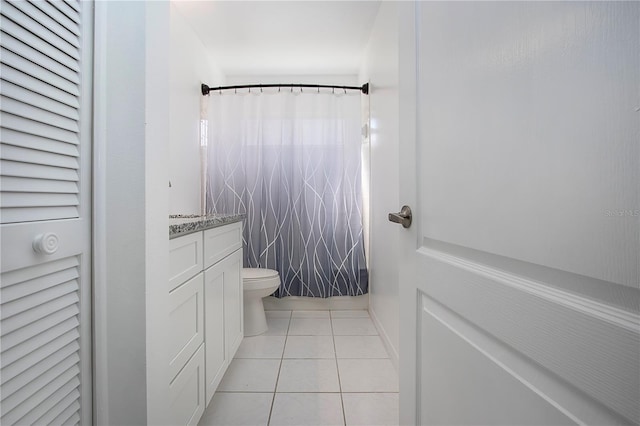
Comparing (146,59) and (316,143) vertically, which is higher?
(316,143)

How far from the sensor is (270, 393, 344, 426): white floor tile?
1412 mm

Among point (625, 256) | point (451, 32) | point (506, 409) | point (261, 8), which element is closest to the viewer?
point (625, 256)

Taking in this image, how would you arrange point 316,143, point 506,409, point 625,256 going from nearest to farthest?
1. point 625,256
2. point 506,409
3. point 316,143

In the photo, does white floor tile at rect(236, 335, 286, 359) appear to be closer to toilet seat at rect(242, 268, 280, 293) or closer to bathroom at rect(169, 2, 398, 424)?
bathroom at rect(169, 2, 398, 424)

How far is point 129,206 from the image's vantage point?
0.82 meters

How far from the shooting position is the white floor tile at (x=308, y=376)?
5.46 feet

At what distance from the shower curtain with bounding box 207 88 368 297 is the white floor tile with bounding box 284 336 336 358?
54cm

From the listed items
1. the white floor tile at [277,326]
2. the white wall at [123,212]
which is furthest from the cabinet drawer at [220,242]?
the white floor tile at [277,326]

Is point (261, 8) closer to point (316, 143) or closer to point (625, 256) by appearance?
point (316, 143)

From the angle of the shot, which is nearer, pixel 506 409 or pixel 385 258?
pixel 506 409

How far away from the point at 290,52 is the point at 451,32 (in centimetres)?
250

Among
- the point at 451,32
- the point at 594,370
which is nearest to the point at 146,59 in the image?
the point at 451,32

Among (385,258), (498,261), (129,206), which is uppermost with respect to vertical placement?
(129,206)

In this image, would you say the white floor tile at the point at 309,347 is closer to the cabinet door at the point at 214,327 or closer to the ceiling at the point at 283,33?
the cabinet door at the point at 214,327
